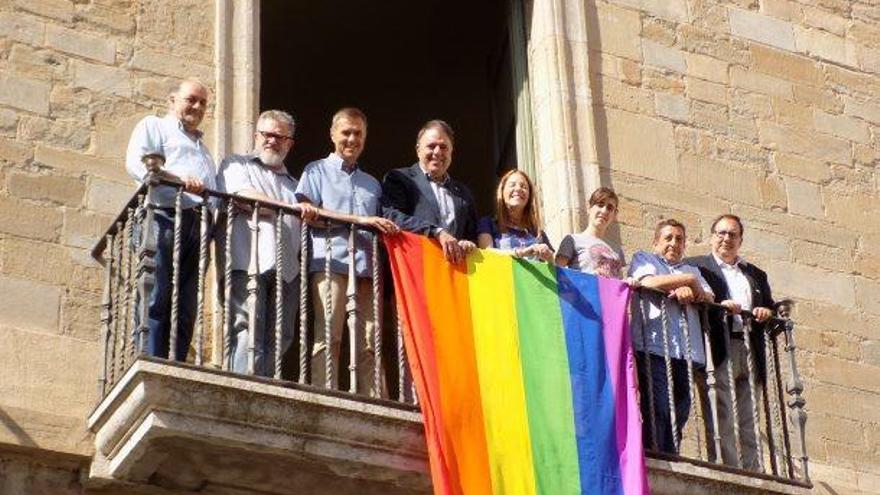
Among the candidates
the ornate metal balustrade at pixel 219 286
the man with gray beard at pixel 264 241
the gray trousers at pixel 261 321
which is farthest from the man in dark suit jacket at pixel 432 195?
the gray trousers at pixel 261 321

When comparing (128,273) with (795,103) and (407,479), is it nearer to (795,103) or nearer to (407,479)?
(407,479)

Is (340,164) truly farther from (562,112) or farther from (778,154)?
(778,154)

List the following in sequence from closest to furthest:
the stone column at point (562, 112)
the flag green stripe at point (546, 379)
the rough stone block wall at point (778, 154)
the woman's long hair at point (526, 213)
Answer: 1. the flag green stripe at point (546, 379)
2. the woman's long hair at point (526, 213)
3. the stone column at point (562, 112)
4. the rough stone block wall at point (778, 154)

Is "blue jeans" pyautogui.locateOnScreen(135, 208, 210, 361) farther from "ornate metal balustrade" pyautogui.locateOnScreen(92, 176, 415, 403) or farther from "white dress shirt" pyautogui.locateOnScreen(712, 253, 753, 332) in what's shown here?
"white dress shirt" pyautogui.locateOnScreen(712, 253, 753, 332)

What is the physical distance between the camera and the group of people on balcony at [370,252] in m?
7.95

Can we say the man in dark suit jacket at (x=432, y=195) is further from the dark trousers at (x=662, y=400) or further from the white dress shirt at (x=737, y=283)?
the white dress shirt at (x=737, y=283)

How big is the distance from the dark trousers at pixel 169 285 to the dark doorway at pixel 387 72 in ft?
13.4

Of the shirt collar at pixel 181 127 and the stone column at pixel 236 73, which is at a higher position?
the stone column at pixel 236 73

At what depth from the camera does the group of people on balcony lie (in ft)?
26.1

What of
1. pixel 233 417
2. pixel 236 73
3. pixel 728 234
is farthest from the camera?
pixel 236 73

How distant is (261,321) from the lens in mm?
7859

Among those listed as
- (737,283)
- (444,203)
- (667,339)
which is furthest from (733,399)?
(444,203)

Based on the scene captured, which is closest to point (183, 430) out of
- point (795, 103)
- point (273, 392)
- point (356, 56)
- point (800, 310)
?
point (273, 392)

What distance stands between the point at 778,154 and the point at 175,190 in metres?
3.44
